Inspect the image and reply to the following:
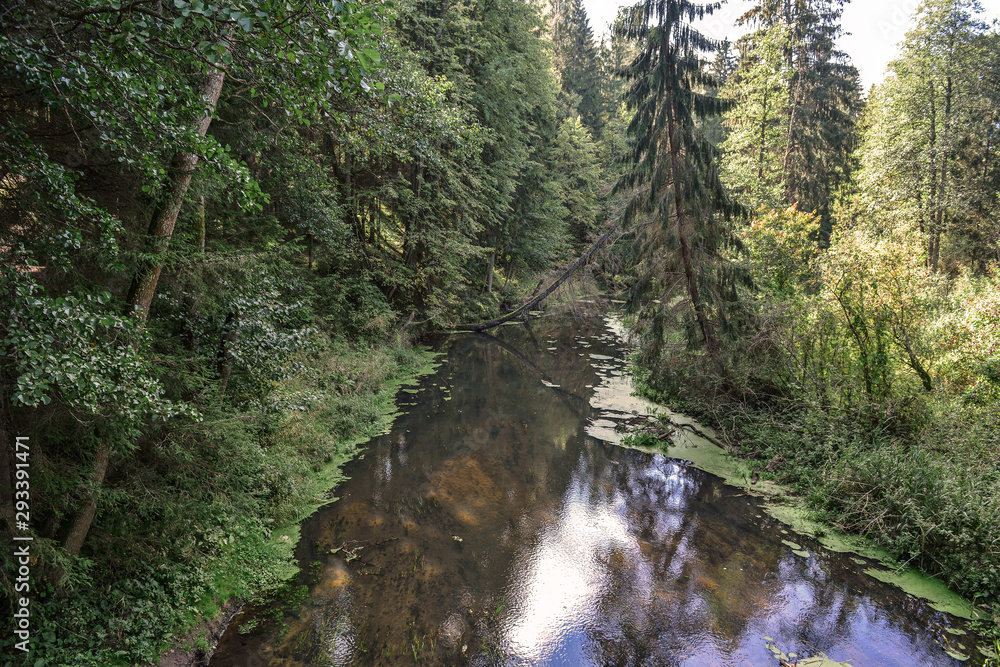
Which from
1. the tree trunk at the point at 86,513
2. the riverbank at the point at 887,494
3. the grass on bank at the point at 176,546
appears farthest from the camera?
the riverbank at the point at 887,494

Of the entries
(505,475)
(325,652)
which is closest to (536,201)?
(505,475)

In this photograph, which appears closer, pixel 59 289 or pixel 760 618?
pixel 59 289

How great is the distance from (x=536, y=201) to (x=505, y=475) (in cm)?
1939

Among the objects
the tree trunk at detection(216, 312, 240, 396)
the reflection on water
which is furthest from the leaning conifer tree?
the tree trunk at detection(216, 312, 240, 396)

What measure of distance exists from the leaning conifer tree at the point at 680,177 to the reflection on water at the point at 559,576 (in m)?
3.69

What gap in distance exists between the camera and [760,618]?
4.86m

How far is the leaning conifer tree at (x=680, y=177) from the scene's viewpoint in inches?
369

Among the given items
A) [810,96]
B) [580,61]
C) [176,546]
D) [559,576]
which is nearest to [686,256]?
[559,576]

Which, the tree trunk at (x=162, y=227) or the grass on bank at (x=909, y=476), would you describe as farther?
the grass on bank at (x=909, y=476)

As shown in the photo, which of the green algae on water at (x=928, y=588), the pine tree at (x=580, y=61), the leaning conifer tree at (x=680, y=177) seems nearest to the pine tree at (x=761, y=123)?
the leaning conifer tree at (x=680, y=177)

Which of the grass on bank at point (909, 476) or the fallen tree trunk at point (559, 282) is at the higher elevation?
the fallen tree trunk at point (559, 282)

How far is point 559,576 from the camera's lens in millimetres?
5480

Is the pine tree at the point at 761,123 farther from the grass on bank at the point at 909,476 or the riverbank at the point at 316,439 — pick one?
the riverbank at the point at 316,439

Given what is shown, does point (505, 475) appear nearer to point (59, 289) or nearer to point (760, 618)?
point (760, 618)
